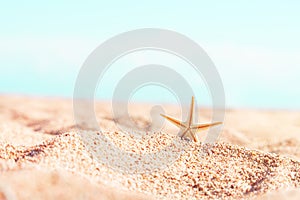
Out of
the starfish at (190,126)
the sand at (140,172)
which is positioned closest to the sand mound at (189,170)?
the sand at (140,172)

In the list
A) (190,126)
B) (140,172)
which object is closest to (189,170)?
(140,172)

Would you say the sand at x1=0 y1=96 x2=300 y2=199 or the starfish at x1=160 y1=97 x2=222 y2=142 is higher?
the starfish at x1=160 y1=97 x2=222 y2=142

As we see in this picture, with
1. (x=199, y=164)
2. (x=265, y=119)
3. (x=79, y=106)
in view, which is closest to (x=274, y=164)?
(x=199, y=164)

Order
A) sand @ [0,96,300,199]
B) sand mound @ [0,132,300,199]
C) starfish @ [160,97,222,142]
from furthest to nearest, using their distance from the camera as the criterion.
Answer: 1. starfish @ [160,97,222,142]
2. sand mound @ [0,132,300,199]
3. sand @ [0,96,300,199]

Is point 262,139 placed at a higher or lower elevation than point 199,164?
higher

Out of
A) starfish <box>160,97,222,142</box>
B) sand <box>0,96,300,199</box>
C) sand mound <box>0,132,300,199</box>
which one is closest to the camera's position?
sand <box>0,96,300,199</box>

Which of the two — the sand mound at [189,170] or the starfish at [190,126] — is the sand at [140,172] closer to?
the sand mound at [189,170]

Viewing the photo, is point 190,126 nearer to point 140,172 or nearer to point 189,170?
point 189,170

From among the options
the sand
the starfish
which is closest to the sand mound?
the sand

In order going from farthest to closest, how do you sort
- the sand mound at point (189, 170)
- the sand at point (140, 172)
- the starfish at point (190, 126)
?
the starfish at point (190, 126) < the sand mound at point (189, 170) < the sand at point (140, 172)

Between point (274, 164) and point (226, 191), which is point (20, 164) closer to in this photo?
point (226, 191)

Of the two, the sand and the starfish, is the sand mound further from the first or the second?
the starfish
